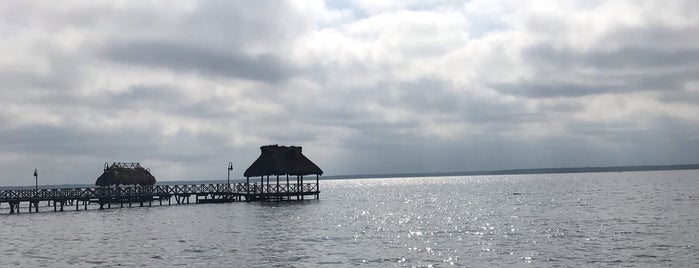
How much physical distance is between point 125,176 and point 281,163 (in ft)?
64.3

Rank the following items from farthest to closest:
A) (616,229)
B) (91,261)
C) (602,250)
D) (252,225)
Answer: (252,225) → (616,229) → (602,250) → (91,261)

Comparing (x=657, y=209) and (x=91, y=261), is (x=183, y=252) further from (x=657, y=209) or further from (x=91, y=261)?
(x=657, y=209)

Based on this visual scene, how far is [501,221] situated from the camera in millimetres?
55875

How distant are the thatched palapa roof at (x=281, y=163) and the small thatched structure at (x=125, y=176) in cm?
1445

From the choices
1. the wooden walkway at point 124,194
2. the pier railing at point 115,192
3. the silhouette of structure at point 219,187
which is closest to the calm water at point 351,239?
the pier railing at point 115,192

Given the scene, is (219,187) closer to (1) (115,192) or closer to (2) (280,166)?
(2) (280,166)

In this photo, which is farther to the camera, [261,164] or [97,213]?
[261,164]

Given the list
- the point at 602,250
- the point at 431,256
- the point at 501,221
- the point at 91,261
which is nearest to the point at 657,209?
the point at 501,221

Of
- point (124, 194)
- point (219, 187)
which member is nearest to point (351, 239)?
point (124, 194)

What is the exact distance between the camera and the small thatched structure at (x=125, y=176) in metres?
77.3

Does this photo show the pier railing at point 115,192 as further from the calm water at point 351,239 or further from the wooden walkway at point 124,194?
the calm water at point 351,239

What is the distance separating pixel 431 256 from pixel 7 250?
82.3 feet

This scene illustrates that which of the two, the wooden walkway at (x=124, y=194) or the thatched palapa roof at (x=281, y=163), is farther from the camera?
the thatched palapa roof at (x=281, y=163)

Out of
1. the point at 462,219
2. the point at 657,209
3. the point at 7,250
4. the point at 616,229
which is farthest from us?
the point at 657,209
